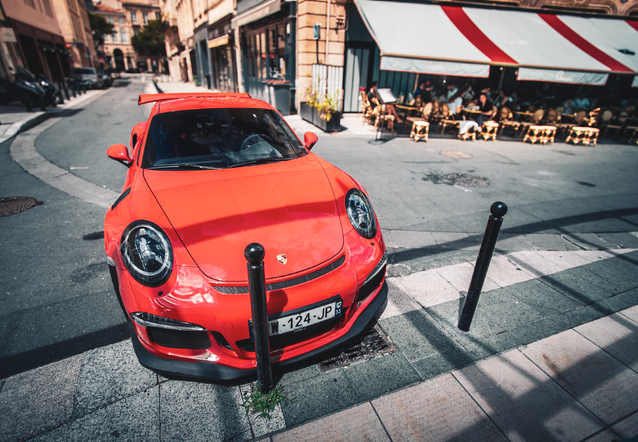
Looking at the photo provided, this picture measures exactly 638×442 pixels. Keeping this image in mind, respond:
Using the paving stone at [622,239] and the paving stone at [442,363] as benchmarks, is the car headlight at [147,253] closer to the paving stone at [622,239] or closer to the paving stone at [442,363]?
the paving stone at [442,363]

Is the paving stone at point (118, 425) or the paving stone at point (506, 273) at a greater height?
the paving stone at point (118, 425)

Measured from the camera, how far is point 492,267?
350 centimetres

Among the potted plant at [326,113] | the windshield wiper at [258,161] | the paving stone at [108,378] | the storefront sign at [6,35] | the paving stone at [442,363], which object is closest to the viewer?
the paving stone at [108,378]

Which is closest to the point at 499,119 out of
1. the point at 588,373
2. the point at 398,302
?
the point at 398,302

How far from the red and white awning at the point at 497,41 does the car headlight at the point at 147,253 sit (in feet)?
29.4

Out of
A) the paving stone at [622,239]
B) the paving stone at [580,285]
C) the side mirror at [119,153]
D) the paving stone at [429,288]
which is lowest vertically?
the paving stone at [622,239]

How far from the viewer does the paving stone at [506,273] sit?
10.8 feet

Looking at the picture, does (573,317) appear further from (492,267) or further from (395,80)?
(395,80)

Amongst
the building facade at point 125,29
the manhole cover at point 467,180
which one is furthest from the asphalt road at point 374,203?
the building facade at point 125,29

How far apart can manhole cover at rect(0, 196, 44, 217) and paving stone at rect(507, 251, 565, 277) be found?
6.54 metres

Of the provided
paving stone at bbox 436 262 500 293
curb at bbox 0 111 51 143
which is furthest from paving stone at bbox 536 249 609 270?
curb at bbox 0 111 51 143

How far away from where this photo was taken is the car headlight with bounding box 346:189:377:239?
2303 mm

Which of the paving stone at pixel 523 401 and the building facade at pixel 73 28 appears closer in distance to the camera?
the paving stone at pixel 523 401

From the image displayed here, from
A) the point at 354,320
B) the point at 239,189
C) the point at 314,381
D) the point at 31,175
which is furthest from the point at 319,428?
the point at 31,175
